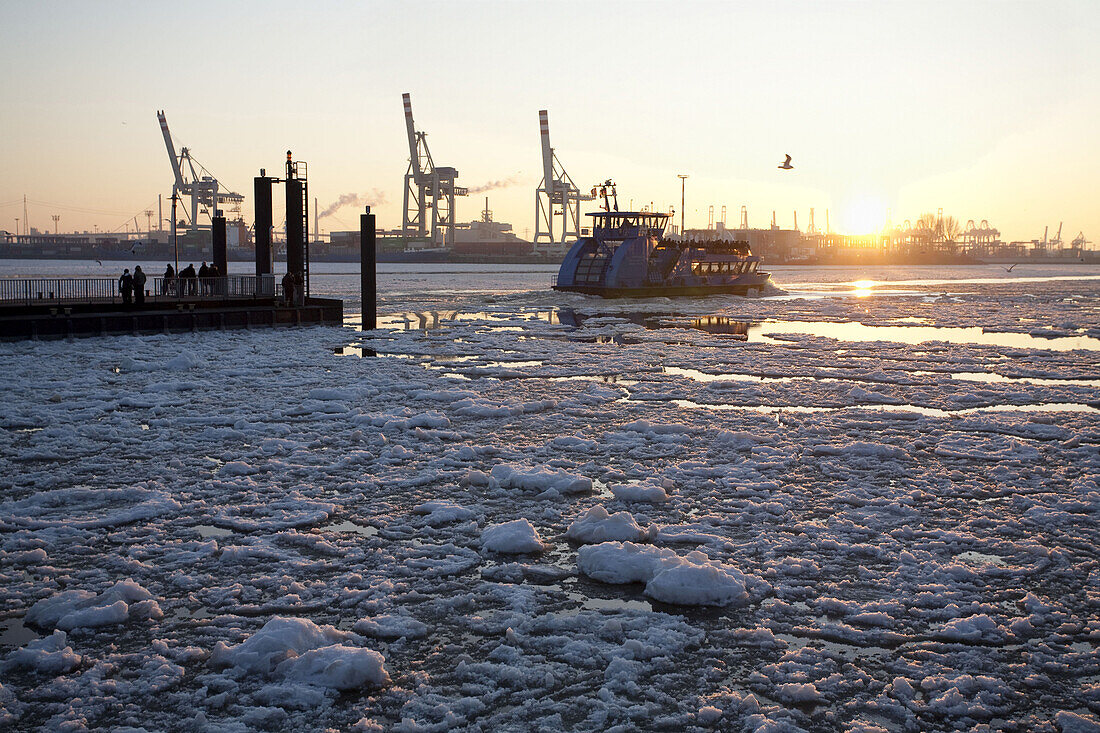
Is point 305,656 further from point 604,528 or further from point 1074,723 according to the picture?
point 1074,723

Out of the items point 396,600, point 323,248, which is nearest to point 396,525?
point 396,600

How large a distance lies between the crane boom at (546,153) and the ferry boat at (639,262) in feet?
300

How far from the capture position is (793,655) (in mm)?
5164

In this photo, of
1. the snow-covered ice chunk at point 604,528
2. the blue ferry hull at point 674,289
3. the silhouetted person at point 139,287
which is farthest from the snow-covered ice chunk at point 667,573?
the blue ferry hull at point 674,289

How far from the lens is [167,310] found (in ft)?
84.6

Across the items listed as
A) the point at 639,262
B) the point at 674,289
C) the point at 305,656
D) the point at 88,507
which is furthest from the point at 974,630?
the point at 674,289

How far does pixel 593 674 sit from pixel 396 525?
3.10 meters

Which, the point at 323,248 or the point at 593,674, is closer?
the point at 593,674

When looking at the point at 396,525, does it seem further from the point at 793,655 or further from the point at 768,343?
the point at 768,343

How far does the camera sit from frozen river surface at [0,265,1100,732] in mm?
4688

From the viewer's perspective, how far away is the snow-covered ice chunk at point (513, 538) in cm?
702

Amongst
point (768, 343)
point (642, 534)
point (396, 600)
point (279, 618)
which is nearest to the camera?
point (279, 618)

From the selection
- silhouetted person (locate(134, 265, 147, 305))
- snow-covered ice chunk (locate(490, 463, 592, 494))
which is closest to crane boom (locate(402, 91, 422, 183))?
silhouetted person (locate(134, 265, 147, 305))

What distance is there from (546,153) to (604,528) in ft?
441
